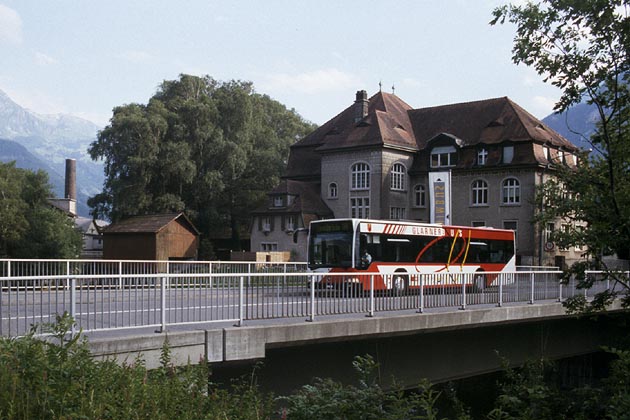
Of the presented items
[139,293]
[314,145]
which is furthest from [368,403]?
[314,145]

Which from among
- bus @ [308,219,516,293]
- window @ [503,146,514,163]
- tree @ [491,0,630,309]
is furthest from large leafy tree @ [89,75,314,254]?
tree @ [491,0,630,309]

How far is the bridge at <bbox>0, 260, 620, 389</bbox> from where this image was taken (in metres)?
11.0

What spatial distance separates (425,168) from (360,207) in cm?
620

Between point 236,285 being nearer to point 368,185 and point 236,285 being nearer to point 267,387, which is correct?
point 267,387

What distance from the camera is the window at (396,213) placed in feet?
186

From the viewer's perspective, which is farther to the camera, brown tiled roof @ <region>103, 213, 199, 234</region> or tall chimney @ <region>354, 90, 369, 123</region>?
tall chimney @ <region>354, 90, 369, 123</region>

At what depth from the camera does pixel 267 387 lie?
1286cm

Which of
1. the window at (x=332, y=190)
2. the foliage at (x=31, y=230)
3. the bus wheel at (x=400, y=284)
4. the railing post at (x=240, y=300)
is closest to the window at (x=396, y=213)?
the window at (x=332, y=190)

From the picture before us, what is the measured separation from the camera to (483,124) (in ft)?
189

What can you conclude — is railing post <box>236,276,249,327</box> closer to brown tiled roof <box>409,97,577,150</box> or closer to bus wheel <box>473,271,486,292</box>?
bus wheel <box>473,271,486,292</box>

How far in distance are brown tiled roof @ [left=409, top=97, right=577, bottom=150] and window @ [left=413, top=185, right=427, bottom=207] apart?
3819 mm

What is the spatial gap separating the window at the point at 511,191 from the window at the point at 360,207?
10.6m

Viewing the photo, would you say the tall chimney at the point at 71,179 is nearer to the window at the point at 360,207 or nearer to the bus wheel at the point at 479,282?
the window at the point at 360,207

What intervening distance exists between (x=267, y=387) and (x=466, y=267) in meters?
15.8
